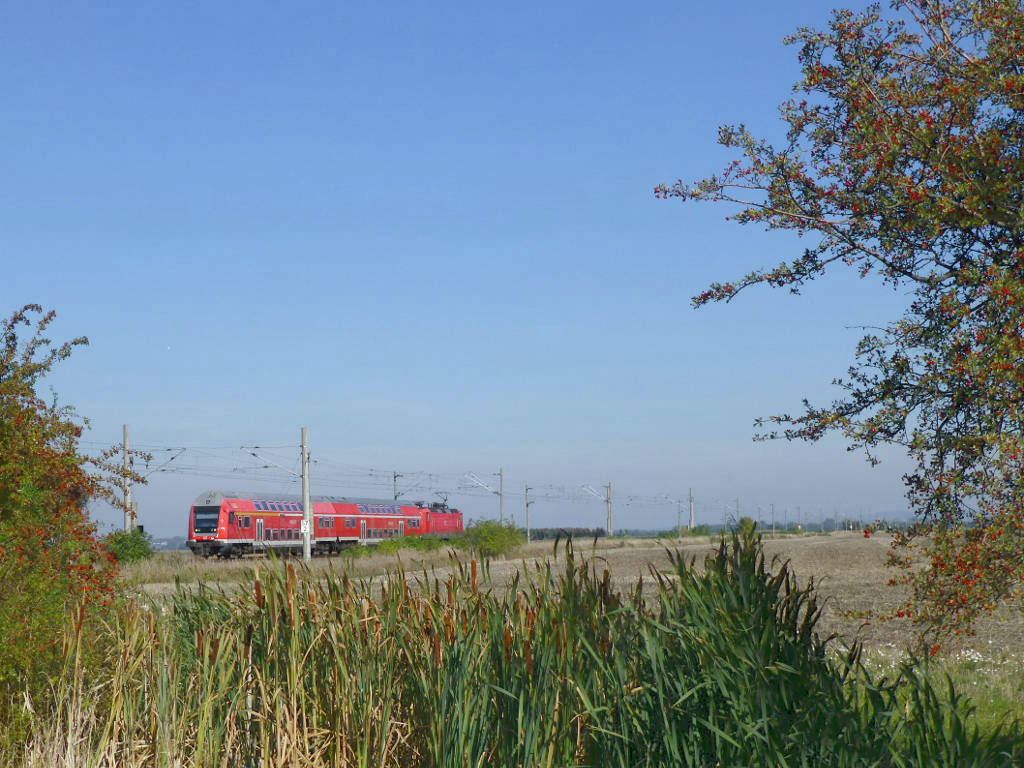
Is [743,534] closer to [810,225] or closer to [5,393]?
[810,225]

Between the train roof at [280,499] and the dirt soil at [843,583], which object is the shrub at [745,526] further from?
the train roof at [280,499]

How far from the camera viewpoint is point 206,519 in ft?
136

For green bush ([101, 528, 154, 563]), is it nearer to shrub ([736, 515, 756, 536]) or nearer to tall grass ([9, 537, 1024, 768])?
tall grass ([9, 537, 1024, 768])

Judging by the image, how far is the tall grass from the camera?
4547 mm

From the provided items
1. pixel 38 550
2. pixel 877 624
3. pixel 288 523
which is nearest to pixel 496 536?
pixel 288 523

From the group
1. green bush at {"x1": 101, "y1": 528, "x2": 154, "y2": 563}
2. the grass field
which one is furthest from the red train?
the grass field

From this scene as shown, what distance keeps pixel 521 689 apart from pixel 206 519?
128ft

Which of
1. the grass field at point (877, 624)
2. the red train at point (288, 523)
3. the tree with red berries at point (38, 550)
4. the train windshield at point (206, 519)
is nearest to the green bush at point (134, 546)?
the grass field at point (877, 624)

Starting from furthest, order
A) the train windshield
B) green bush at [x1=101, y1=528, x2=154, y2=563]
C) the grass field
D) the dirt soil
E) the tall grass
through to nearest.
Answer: the train windshield → green bush at [x1=101, y1=528, x2=154, y2=563] → the dirt soil → the grass field → the tall grass

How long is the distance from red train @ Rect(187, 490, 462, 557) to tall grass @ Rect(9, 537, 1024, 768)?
105 ft

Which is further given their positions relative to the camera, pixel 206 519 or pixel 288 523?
pixel 288 523

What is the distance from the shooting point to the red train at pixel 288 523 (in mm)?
41500

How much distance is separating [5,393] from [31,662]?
9.82 ft

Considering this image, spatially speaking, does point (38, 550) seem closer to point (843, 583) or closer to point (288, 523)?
point (843, 583)
